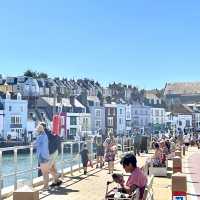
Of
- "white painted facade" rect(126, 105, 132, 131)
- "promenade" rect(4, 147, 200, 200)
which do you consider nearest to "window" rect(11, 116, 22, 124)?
"white painted facade" rect(126, 105, 132, 131)

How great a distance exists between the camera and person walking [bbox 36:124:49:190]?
48.2 ft

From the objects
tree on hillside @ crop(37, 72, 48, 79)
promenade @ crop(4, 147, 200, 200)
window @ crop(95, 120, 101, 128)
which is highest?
tree on hillside @ crop(37, 72, 48, 79)

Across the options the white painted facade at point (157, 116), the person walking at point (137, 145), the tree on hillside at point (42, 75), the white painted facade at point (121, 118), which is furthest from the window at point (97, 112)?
the person walking at point (137, 145)

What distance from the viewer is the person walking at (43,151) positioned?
48.2ft

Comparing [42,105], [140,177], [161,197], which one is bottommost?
[161,197]

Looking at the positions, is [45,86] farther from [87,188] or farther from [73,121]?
[87,188]

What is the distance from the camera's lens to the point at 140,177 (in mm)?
8789

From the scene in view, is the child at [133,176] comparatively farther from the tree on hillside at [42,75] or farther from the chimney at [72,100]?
the tree on hillside at [42,75]

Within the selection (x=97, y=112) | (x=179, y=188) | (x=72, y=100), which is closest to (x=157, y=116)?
(x=97, y=112)

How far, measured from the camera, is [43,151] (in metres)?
14.7

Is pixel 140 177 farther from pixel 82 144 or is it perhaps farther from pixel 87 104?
pixel 87 104

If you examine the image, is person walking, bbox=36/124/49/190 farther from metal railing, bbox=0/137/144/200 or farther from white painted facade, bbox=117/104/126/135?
white painted facade, bbox=117/104/126/135

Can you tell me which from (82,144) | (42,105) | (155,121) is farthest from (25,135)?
(82,144)

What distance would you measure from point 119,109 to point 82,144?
121358 millimetres
